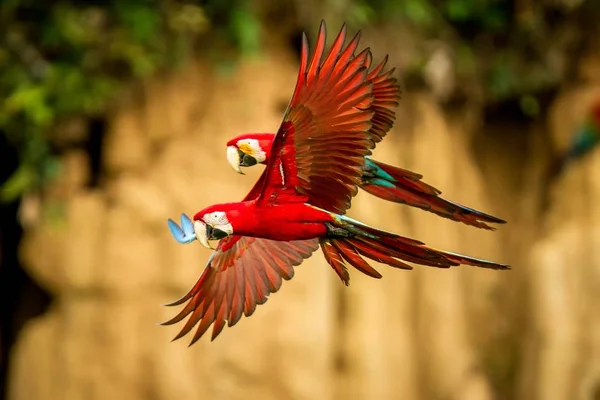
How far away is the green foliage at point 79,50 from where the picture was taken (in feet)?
11.7

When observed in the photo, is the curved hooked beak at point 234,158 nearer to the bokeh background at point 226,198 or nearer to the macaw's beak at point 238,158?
the macaw's beak at point 238,158

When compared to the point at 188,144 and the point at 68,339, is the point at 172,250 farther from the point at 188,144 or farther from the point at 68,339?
the point at 68,339

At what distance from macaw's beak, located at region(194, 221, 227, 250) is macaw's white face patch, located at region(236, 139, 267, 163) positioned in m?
0.11

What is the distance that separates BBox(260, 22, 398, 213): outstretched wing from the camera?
52 cm

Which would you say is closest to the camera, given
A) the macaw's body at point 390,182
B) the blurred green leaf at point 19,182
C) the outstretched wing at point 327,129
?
the outstretched wing at point 327,129

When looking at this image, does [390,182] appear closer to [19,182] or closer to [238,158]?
[238,158]

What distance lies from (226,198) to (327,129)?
2.65m

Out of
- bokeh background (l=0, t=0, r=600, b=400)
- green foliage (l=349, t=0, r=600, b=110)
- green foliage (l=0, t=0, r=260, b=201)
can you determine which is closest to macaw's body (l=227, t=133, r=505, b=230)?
bokeh background (l=0, t=0, r=600, b=400)

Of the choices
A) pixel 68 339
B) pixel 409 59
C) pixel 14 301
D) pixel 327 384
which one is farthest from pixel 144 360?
pixel 409 59

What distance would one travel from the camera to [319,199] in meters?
0.56

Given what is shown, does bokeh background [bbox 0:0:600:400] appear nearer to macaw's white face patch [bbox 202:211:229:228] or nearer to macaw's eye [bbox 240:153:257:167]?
macaw's eye [bbox 240:153:257:167]

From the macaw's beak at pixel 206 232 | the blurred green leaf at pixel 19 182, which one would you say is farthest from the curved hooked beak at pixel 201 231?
the blurred green leaf at pixel 19 182

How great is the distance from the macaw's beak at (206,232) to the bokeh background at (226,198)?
102 inches

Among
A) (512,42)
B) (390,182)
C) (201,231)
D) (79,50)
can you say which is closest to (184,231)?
(201,231)
